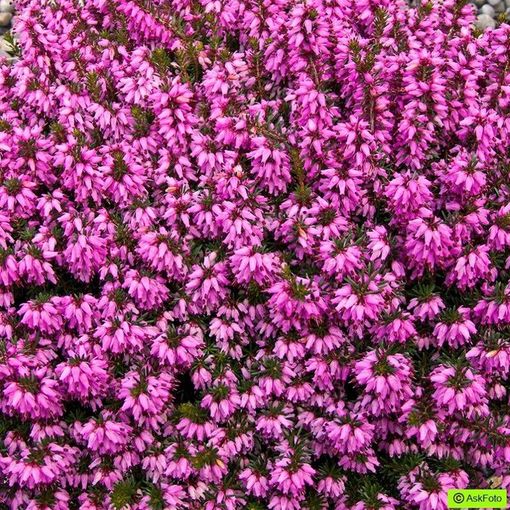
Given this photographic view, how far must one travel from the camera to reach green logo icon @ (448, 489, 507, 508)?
4.73 meters

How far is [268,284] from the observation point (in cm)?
508

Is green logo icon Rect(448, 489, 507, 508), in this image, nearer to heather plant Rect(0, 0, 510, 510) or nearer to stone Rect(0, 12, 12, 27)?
heather plant Rect(0, 0, 510, 510)

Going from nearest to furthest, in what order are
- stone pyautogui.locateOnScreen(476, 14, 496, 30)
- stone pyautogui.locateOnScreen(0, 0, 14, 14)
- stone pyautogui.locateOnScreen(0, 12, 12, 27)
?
1. stone pyautogui.locateOnScreen(476, 14, 496, 30)
2. stone pyautogui.locateOnScreen(0, 12, 12, 27)
3. stone pyautogui.locateOnScreen(0, 0, 14, 14)

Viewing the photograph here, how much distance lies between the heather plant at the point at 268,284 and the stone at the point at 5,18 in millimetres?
4331

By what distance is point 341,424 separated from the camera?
486 centimetres

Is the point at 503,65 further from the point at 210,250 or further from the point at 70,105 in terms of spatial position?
the point at 70,105

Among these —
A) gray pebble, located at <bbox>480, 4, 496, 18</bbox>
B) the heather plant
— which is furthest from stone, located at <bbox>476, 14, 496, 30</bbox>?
the heather plant

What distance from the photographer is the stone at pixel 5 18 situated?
30.0 feet

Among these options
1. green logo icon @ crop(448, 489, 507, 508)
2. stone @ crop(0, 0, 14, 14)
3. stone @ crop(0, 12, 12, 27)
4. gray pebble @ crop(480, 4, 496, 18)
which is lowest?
green logo icon @ crop(448, 489, 507, 508)

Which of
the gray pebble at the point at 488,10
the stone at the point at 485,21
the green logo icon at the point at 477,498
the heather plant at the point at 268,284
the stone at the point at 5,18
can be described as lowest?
the green logo icon at the point at 477,498

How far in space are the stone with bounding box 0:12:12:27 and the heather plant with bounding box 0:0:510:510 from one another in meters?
4.33

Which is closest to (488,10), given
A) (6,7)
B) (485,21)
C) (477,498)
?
(485,21)

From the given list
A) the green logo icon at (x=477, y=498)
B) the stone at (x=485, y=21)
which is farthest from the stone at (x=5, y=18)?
the green logo icon at (x=477, y=498)

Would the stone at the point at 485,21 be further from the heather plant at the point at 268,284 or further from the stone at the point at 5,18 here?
the stone at the point at 5,18
